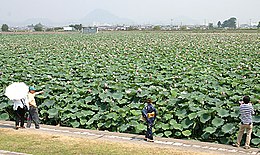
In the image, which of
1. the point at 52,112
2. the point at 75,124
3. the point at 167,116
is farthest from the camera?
the point at 52,112

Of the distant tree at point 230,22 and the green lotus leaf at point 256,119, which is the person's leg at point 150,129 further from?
the distant tree at point 230,22

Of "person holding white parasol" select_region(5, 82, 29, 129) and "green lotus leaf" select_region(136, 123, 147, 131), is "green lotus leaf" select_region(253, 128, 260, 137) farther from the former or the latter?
"person holding white parasol" select_region(5, 82, 29, 129)

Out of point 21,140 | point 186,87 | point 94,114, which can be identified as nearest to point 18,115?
point 21,140

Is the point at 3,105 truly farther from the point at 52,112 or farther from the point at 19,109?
the point at 19,109

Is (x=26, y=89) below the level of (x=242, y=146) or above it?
above

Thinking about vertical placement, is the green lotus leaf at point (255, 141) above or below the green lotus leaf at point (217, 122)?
below

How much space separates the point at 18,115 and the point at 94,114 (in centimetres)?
187

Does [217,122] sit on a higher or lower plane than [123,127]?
higher

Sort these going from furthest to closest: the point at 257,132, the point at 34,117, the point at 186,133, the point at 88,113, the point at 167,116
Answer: the point at 88,113 → the point at 167,116 → the point at 34,117 → the point at 186,133 → the point at 257,132

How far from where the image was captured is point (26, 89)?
8.41 metres

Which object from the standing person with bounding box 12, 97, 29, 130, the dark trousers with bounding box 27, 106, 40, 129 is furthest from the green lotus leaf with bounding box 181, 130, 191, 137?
the standing person with bounding box 12, 97, 29, 130

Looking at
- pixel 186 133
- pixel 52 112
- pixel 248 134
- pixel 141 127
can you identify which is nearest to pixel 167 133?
pixel 186 133

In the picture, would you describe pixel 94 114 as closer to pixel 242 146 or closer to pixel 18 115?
pixel 18 115

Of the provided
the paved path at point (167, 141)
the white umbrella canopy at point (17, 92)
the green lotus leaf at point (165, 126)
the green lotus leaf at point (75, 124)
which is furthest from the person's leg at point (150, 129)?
the white umbrella canopy at point (17, 92)
